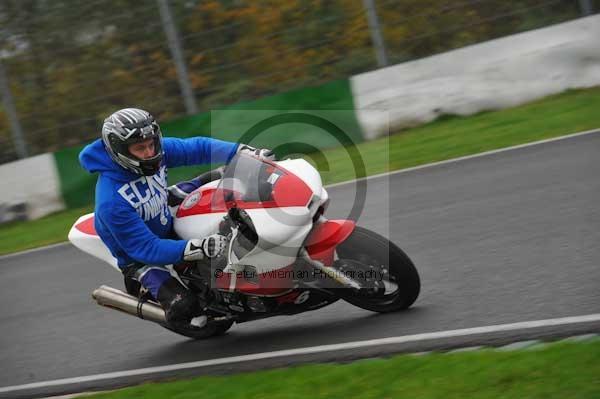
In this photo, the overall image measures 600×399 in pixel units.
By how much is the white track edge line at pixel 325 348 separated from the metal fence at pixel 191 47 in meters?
7.56

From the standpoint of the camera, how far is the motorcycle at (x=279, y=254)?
5363 millimetres

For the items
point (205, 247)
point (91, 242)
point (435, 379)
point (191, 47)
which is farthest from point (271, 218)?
point (191, 47)

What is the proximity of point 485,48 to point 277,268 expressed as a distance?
7.81m

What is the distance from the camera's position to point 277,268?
5504 mm

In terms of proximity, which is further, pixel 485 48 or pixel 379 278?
pixel 485 48

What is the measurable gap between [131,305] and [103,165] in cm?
109

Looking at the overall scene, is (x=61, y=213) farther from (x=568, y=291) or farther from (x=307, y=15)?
(x=568, y=291)

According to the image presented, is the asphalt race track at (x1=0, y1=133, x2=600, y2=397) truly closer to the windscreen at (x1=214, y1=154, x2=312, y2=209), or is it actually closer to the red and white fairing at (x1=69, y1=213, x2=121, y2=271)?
the red and white fairing at (x1=69, y1=213, x2=121, y2=271)

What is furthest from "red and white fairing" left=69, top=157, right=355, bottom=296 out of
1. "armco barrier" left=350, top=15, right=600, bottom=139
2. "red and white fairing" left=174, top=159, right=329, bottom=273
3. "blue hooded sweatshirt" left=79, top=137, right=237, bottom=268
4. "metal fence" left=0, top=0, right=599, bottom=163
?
"metal fence" left=0, top=0, right=599, bottom=163

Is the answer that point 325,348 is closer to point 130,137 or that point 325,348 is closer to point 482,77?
point 130,137

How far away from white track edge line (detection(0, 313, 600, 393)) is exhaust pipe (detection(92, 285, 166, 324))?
395mm

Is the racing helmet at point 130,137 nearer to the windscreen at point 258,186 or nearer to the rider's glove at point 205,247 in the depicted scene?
the windscreen at point 258,186

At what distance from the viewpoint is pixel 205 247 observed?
5445 mm

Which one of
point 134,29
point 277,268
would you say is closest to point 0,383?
point 277,268
